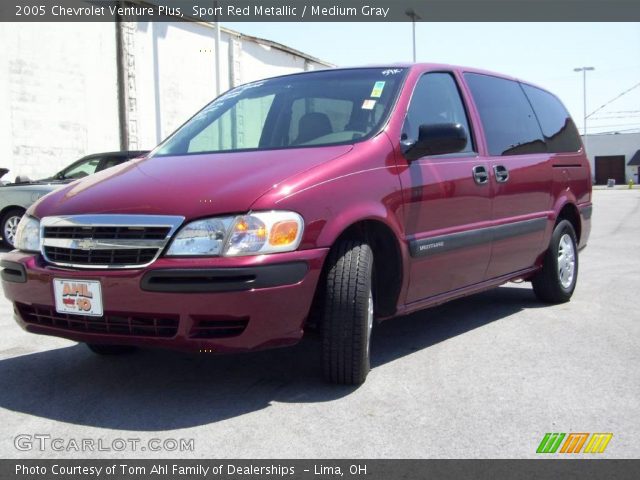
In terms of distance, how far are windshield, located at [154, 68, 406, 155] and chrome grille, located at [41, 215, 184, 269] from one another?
98 centimetres

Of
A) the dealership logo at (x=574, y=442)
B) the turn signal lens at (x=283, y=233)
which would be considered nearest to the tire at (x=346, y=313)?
the turn signal lens at (x=283, y=233)

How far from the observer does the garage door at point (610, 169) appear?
62719 millimetres

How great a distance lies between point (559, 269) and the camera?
5578 mm

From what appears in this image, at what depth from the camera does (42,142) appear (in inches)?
663

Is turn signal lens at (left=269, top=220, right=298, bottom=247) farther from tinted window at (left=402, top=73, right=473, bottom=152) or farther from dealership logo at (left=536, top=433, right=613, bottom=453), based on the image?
dealership logo at (left=536, top=433, right=613, bottom=453)

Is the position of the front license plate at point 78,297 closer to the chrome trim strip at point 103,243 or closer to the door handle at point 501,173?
the chrome trim strip at point 103,243

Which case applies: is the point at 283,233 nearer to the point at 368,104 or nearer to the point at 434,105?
the point at 368,104

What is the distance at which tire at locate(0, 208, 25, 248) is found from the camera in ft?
33.0

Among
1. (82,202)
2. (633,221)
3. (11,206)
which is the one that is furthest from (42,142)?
(82,202)

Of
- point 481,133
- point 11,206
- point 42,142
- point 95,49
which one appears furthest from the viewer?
point 95,49

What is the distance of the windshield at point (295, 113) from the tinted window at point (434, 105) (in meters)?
0.15

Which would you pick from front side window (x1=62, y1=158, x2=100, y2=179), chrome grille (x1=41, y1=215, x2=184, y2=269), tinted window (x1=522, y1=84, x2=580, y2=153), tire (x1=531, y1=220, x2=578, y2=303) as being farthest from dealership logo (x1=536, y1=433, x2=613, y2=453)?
front side window (x1=62, y1=158, x2=100, y2=179)
